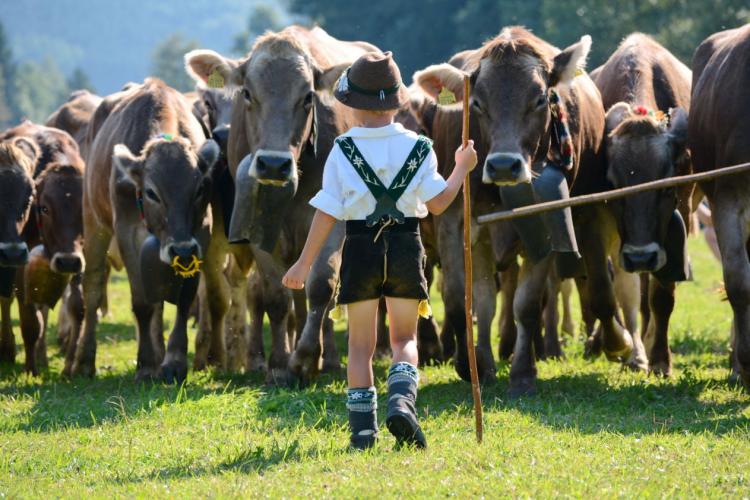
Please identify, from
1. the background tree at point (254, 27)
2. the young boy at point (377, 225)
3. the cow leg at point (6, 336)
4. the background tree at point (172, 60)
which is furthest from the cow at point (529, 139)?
the background tree at point (172, 60)

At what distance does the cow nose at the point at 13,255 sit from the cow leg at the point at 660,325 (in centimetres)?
524

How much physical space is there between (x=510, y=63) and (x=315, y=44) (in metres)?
2.23

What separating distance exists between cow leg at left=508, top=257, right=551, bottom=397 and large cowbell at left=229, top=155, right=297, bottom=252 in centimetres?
184

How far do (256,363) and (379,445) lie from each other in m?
4.44

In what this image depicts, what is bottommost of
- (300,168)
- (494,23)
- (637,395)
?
(637,395)

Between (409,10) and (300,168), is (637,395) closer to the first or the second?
(300,168)

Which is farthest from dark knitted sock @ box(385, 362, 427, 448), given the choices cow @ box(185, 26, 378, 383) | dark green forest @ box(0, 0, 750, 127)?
dark green forest @ box(0, 0, 750, 127)

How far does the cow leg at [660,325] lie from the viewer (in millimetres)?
9984

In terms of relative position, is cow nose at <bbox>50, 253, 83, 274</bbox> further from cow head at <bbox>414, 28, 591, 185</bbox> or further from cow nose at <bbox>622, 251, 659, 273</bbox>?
cow nose at <bbox>622, 251, 659, 273</bbox>

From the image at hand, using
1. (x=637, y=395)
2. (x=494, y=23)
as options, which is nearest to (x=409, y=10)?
(x=494, y=23)

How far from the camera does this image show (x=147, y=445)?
23.0ft

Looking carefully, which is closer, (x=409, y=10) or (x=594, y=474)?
(x=594, y=474)

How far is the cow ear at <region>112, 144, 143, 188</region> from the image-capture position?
32.4ft

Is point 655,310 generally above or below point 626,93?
below
